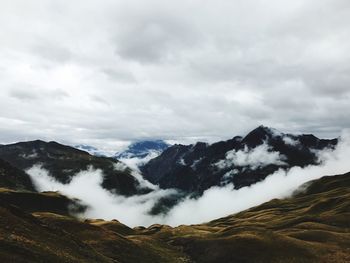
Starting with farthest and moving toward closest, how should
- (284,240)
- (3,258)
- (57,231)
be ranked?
(284,240), (57,231), (3,258)

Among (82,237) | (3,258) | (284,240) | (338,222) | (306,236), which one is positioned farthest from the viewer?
(338,222)

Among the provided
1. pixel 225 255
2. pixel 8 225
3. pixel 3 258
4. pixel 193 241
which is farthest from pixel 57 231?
pixel 193 241

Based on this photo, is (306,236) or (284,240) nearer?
(284,240)

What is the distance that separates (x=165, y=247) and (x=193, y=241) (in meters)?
8.03

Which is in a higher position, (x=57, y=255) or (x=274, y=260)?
(x=57, y=255)

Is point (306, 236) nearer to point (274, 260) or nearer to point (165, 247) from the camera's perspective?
point (274, 260)

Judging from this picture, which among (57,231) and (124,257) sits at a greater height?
(57,231)

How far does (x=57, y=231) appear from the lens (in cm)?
7175

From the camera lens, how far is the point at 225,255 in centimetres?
9544

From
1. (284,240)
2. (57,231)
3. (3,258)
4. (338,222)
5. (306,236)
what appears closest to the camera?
(3,258)

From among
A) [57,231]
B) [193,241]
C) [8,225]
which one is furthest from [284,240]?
[8,225]

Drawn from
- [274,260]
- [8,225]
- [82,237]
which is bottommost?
[274,260]

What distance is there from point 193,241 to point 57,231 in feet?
163

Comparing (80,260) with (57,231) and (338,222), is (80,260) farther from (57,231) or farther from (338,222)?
(338,222)
